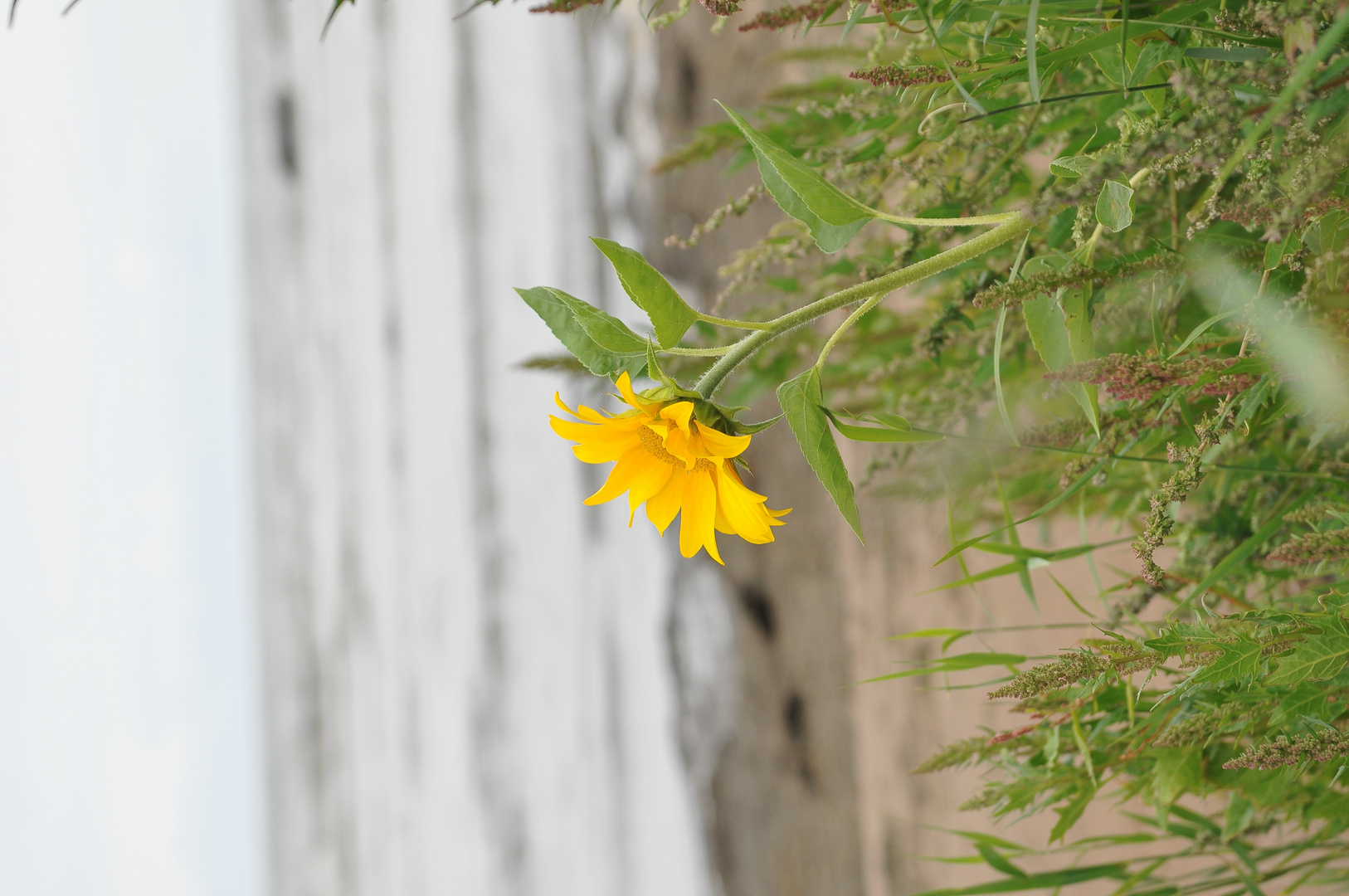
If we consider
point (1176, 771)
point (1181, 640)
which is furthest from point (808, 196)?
point (1176, 771)

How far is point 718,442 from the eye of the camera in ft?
0.92

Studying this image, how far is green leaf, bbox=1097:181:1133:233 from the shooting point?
0.25 meters

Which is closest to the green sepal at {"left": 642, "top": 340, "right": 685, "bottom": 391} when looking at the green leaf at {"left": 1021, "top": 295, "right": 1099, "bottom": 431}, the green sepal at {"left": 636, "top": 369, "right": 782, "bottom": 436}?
the green sepal at {"left": 636, "top": 369, "right": 782, "bottom": 436}

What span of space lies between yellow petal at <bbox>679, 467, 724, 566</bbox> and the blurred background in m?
1.06

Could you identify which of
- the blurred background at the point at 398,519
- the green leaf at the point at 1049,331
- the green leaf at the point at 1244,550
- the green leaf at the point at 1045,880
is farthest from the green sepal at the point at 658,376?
the blurred background at the point at 398,519

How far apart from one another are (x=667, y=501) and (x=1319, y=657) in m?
0.22

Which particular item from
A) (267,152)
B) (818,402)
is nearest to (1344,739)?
(818,402)

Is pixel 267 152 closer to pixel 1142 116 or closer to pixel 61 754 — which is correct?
pixel 61 754

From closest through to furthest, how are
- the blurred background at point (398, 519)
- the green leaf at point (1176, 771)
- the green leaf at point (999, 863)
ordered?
1. the green leaf at point (1176, 771)
2. the green leaf at point (999, 863)
3. the blurred background at point (398, 519)

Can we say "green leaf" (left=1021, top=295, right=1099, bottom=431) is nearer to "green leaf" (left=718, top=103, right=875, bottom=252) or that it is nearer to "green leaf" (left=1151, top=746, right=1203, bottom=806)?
"green leaf" (left=718, top=103, right=875, bottom=252)

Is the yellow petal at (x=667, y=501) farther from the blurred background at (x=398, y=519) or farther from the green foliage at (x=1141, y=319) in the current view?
the blurred background at (x=398, y=519)

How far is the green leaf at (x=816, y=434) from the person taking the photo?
0.27 metres

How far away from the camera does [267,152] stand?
153cm

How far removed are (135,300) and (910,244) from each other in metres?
1.39
